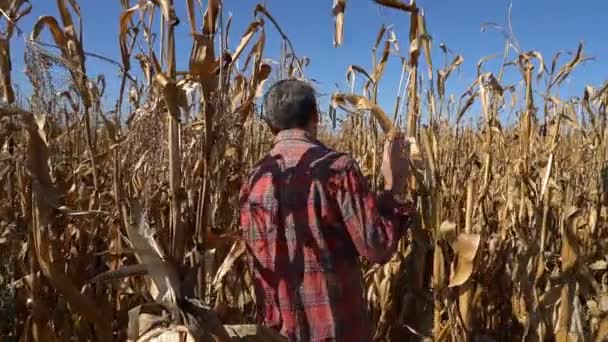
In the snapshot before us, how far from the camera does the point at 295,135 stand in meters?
1.68

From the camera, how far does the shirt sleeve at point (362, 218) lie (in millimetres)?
1603

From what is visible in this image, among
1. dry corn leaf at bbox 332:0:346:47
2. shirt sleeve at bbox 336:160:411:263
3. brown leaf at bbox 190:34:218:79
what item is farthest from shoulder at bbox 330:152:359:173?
brown leaf at bbox 190:34:218:79

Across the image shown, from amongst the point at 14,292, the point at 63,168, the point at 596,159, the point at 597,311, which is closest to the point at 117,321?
the point at 14,292

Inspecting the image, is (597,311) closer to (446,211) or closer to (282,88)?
(446,211)

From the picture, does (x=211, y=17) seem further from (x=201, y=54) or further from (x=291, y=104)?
(x=291, y=104)

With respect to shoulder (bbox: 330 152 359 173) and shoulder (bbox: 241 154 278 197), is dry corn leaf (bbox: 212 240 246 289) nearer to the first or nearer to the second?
shoulder (bbox: 241 154 278 197)

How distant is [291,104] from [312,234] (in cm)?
38

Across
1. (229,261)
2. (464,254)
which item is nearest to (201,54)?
(229,261)

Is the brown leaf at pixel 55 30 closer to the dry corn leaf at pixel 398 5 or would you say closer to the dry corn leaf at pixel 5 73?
the dry corn leaf at pixel 5 73

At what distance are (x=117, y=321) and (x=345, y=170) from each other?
47.0 inches

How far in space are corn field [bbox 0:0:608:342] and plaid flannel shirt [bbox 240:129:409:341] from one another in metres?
0.13

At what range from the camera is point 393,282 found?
242 cm

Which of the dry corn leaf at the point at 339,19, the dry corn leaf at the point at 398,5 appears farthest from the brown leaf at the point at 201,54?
the dry corn leaf at the point at 398,5

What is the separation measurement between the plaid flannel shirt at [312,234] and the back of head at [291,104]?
4 cm
